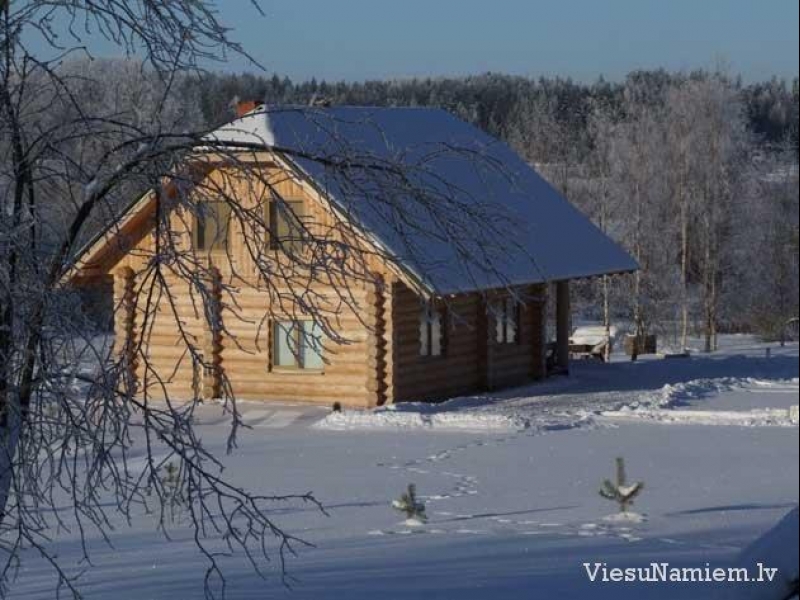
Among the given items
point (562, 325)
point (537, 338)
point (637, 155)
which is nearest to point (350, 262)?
point (537, 338)

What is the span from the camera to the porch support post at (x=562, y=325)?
3036cm

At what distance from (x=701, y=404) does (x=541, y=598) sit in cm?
1636

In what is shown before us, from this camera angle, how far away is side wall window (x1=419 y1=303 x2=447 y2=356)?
25688 millimetres

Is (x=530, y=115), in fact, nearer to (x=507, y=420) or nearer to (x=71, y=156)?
(x=507, y=420)

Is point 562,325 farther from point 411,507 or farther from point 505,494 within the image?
point 411,507

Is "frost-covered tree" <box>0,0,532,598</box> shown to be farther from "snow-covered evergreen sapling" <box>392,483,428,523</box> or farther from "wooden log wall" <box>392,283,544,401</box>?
"wooden log wall" <box>392,283,544,401</box>

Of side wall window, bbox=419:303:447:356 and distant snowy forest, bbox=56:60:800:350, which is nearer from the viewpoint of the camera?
side wall window, bbox=419:303:447:356

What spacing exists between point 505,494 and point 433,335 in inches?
407

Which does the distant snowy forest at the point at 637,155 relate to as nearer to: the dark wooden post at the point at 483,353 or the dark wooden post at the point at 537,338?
the dark wooden post at the point at 537,338

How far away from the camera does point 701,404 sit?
992 inches

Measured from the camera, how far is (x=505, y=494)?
1590 cm

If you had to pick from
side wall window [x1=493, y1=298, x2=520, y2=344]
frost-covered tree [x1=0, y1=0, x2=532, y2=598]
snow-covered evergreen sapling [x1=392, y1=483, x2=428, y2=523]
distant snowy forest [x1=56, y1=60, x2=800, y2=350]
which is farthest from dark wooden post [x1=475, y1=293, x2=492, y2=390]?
frost-covered tree [x1=0, y1=0, x2=532, y2=598]

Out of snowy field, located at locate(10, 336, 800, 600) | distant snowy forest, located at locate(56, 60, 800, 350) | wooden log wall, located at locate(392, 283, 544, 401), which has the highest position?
distant snowy forest, located at locate(56, 60, 800, 350)

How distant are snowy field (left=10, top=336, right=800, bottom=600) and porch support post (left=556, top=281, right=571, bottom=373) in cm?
163
